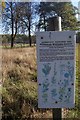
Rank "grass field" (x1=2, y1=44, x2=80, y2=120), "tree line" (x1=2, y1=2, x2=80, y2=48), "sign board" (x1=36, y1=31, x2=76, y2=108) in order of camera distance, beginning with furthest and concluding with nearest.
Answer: "tree line" (x1=2, y1=2, x2=80, y2=48) → "grass field" (x1=2, y1=44, x2=80, y2=120) → "sign board" (x1=36, y1=31, x2=76, y2=108)

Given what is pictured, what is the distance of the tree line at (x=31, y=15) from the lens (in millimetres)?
6852

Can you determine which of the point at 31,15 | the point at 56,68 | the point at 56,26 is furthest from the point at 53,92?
the point at 31,15

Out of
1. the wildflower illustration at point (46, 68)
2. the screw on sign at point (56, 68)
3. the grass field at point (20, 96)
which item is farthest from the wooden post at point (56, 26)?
the grass field at point (20, 96)

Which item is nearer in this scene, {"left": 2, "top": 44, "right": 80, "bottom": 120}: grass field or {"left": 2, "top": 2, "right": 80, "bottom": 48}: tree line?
{"left": 2, "top": 44, "right": 80, "bottom": 120}: grass field

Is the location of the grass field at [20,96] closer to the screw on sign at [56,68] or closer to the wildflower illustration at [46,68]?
the screw on sign at [56,68]

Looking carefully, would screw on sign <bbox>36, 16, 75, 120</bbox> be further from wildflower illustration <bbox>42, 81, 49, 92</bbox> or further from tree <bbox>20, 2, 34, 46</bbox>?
tree <bbox>20, 2, 34, 46</bbox>

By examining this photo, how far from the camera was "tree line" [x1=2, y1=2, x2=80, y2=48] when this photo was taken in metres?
6.85

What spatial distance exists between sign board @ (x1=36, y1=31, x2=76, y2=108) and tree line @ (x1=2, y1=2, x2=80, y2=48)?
3235mm

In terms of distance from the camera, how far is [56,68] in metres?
3.58

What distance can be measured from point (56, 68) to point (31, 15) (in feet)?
12.4

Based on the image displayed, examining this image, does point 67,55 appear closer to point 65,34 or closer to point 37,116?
point 65,34

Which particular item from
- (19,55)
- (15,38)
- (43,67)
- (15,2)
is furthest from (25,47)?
(43,67)

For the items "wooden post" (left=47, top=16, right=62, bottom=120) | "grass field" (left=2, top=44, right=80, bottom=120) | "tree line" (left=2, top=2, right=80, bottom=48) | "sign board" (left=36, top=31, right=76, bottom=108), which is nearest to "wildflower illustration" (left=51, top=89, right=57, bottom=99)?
"sign board" (left=36, top=31, right=76, bottom=108)

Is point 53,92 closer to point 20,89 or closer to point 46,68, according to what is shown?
point 46,68
